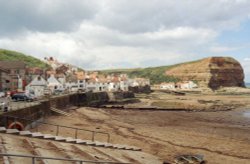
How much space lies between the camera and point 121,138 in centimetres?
3002

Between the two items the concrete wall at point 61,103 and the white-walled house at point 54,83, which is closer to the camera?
the concrete wall at point 61,103

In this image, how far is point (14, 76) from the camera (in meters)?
89.0

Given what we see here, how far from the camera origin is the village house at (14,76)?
78.3 m

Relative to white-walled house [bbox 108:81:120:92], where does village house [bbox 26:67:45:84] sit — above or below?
above

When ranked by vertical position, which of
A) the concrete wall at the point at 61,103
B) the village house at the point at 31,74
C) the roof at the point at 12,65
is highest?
the roof at the point at 12,65

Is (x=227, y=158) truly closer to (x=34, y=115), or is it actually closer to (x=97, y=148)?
(x=97, y=148)

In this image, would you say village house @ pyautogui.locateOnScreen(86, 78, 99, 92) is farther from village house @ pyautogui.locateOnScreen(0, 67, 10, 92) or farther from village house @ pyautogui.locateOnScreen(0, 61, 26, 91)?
village house @ pyautogui.locateOnScreen(0, 67, 10, 92)

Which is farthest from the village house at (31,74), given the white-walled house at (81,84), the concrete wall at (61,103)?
the concrete wall at (61,103)

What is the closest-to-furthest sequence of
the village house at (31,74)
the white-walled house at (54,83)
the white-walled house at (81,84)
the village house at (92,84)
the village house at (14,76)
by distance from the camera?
1. the village house at (14,76)
2. the white-walled house at (54,83)
3. the village house at (31,74)
4. the white-walled house at (81,84)
5. the village house at (92,84)

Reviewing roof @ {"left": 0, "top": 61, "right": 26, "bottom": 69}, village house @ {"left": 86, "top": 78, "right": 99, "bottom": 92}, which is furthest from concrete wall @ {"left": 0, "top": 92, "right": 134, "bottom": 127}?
roof @ {"left": 0, "top": 61, "right": 26, "bottom": 69}

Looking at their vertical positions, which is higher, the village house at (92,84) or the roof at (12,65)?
the roof at (12,65)

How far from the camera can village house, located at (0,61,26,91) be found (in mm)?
78338

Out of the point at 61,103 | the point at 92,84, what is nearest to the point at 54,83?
the point at 92,84

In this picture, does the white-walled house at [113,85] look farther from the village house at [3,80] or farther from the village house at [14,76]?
the village house at [3,80]
